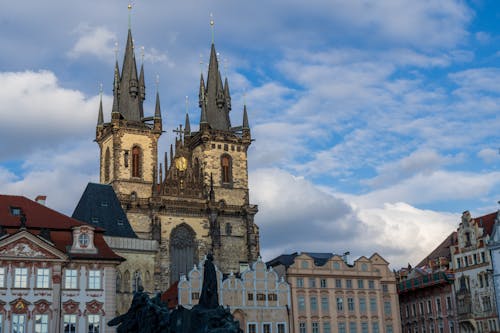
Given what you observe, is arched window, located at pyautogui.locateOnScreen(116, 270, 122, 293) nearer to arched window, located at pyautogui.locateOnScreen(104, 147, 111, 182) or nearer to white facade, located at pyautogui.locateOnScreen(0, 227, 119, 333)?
white facade, located at pyautogui.locateOnScreen(0, 227, 119, 333)

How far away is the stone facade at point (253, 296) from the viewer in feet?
169

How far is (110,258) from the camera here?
1654 inches

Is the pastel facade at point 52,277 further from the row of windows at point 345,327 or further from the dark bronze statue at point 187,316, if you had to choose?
the row of windows at point 345,327

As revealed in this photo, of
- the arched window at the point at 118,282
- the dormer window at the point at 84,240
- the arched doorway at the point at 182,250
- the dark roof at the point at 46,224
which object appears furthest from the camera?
the arched doorway at the point at 182,250

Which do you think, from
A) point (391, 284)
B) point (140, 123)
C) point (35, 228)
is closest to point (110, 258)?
point (35, 228)

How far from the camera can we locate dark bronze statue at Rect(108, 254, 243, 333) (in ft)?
83.8

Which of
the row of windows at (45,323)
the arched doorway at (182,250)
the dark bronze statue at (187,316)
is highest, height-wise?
the arched doorway at (182,250)

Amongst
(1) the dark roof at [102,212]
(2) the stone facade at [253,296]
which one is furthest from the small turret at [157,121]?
(2) the stone facade at [253,296]

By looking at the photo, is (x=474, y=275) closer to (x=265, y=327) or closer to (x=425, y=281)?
(x=425, y=281)

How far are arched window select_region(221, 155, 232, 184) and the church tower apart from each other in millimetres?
7385

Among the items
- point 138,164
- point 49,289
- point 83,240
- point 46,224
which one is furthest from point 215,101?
point 49,289

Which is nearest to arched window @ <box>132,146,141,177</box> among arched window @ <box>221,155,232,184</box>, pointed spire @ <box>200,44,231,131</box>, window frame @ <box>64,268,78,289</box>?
arched window @ <box>221,155,232,184</box>

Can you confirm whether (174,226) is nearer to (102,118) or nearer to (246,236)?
(246,236)

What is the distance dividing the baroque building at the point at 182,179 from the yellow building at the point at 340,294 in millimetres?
10345
